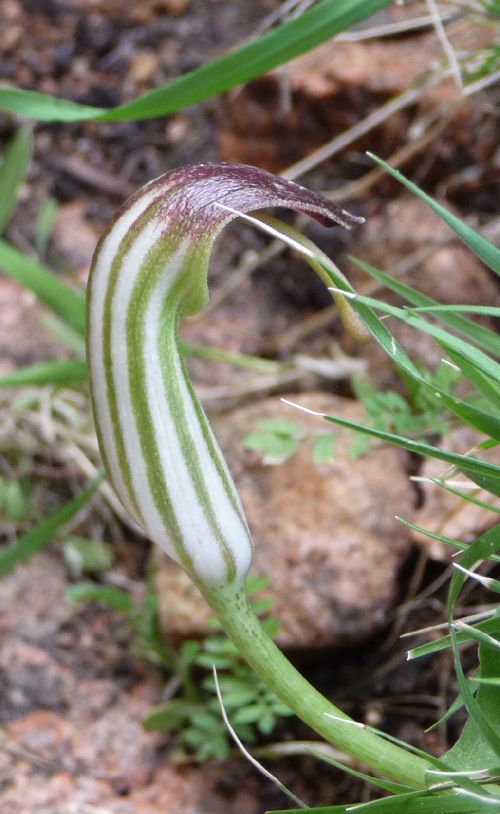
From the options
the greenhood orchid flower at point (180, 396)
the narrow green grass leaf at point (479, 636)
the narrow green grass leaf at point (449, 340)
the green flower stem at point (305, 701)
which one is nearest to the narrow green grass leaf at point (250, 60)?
the greenhood orchid flower at point (180, 396)

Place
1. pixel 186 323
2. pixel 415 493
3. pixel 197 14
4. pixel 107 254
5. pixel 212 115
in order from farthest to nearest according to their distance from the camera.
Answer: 1. pixel 197 14
2. pixel 212 115
3. pixel 186 323
4. pixel 415 493
5. pixel 107 254

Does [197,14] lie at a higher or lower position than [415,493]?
higher

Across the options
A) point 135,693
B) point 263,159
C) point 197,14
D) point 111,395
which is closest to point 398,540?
point 135,693

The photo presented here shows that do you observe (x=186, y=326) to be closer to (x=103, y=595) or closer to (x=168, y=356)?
(x=103, y=595)

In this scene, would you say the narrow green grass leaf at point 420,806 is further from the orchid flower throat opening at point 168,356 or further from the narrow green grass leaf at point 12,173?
the narrow green grass leaf at point 12,173

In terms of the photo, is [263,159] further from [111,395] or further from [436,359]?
[111,395]
